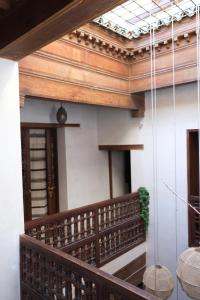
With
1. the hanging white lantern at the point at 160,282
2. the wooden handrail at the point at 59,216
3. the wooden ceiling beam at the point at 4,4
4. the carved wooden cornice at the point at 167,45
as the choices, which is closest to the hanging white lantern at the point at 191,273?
the hanging white lantern at the point at 160,282

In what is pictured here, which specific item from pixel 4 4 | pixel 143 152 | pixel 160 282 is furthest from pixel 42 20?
pixel 143 152

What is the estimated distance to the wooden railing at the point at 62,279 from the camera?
1.49m

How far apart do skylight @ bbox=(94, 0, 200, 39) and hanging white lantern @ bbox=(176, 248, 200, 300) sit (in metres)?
2.66

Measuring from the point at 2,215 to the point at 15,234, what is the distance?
215 mm

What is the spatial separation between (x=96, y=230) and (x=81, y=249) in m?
0.34

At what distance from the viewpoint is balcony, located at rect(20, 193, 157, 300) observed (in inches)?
64.2

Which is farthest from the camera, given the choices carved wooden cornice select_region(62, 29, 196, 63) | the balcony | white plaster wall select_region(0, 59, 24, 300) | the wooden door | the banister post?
the wooden door

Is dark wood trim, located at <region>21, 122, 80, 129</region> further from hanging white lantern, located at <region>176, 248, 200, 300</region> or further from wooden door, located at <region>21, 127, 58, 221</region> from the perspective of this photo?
hanging white lantern, located at <region>176, 248, 200, 300</region>

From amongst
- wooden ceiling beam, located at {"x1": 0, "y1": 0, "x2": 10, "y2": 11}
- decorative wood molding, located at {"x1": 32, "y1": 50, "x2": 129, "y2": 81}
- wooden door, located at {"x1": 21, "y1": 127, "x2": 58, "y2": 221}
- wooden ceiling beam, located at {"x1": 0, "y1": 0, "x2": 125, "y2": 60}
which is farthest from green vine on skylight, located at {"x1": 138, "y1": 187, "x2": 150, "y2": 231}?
wooden ceiling beam, located at {"x1": 0, "y1": 0, "x2": 10, "y2": 11}

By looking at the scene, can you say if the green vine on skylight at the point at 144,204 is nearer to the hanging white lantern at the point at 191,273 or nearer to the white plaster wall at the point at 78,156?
the white plaster wall at the point at 78,156

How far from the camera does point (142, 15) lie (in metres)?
3.55

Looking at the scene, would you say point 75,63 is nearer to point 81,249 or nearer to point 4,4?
point 4,4

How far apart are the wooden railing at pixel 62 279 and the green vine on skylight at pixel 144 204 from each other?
109 inches

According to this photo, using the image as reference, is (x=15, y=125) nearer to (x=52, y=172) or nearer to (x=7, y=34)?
(x=7, y=34)
